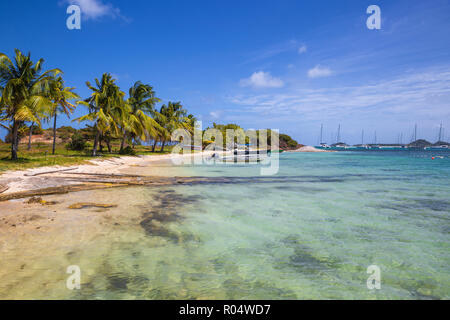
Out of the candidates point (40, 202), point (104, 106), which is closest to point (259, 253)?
point (40, 202)

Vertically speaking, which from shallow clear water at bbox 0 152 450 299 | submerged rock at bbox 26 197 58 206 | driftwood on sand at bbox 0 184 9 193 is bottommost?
shallow clear water at bbox 0 152 450 299

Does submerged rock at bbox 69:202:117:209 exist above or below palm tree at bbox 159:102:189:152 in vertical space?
below

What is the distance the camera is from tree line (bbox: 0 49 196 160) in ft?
43.3

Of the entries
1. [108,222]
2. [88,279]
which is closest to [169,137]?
[108,222]

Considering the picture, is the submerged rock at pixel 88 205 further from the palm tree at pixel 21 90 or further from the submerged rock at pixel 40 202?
the palm tree at pixel 21 90

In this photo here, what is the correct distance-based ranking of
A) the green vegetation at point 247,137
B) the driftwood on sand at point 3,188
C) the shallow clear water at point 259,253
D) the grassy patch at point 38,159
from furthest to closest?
the green vegetation at point 247,137
the grassy patch at point 38,159
the driftwood on sand at point 3,188
the shallow clear water at point 259,253

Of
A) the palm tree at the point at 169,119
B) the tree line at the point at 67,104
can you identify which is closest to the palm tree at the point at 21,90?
the tree line at the point at 67,104

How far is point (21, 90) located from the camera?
1316 centimetres

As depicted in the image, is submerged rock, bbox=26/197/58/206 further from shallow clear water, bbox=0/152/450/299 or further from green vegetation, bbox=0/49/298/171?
green vegetation, bbox=0/49/298/171

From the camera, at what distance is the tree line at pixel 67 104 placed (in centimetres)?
1319

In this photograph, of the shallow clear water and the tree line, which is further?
the tree line

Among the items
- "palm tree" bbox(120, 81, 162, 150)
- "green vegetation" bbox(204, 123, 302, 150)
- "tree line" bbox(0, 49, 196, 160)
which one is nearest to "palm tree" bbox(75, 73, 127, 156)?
"tree line" bbox(0, 49, 196, 160)

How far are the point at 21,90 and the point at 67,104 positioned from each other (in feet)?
30.3
